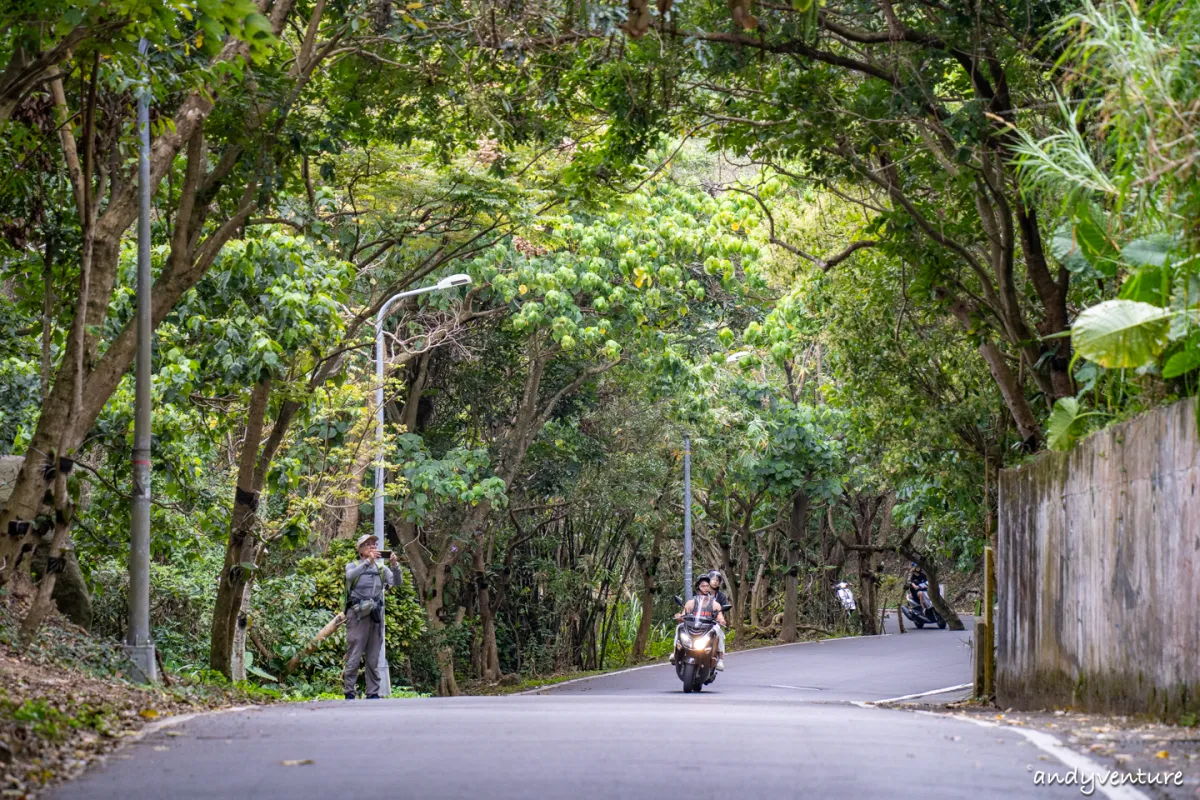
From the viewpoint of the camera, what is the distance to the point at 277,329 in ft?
53.5

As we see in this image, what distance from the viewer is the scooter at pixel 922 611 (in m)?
41.4

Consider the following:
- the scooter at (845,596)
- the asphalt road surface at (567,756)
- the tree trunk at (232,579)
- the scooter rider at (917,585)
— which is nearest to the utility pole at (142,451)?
the asphalt road surface at (567,756)

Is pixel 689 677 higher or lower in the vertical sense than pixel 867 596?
lower

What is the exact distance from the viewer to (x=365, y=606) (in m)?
16.8

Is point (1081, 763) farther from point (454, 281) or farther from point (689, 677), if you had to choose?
point (454, 281)

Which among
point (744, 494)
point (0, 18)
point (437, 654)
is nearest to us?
point (0, 18)

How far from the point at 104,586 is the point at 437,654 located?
7.59 m

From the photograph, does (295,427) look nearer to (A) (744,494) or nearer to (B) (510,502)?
(B) (510,502)

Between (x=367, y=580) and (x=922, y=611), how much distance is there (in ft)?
89.9

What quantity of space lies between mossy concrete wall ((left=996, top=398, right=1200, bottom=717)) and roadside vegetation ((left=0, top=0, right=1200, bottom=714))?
0.54m

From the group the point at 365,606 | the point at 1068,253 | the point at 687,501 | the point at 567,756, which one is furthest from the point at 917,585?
the point at 567,756

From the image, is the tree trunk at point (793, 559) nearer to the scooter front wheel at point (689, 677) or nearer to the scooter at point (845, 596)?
the scooter at point (845, 596)

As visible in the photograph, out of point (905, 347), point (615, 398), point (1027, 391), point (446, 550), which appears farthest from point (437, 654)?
point (1027, 391)

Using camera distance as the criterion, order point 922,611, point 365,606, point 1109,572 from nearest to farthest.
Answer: point 1109,572
point 365,606
point 922,611
